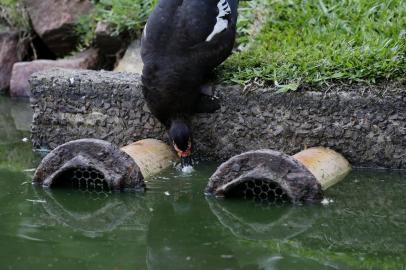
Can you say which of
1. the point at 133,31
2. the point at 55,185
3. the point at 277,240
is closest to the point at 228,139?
the point at 55,185

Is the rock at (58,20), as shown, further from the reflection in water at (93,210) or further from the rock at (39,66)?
the reflection in water at (93,210)

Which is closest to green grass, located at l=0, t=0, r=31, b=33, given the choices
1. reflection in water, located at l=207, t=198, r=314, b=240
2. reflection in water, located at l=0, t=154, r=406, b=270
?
reflection in water, located at l=0, t=154, r=406, b=270

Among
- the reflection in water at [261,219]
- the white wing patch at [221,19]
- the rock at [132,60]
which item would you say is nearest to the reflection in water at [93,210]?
the reflection in water at [261,219]

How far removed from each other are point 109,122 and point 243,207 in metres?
1.99

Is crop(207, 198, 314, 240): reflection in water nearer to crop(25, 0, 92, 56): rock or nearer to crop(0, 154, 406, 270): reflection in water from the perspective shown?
crop(0, 154, 406, 270): reflection in water

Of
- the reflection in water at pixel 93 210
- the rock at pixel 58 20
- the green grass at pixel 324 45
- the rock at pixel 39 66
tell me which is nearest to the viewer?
the reflection in water at pixel 93 210

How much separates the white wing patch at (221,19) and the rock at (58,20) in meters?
4.11

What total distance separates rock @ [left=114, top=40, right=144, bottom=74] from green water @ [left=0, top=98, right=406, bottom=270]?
129 inches

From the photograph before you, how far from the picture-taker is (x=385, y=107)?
5.97 m

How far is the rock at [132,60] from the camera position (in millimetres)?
9094

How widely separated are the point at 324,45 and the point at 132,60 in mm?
2824

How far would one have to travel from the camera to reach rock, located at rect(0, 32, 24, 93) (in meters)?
10.6

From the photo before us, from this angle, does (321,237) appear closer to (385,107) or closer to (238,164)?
(238,164)

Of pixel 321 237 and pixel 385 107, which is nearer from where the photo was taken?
pixel 321 237
